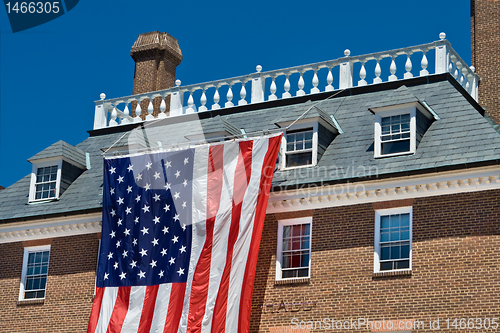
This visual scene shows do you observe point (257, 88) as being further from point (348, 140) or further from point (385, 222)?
point (385, 222)

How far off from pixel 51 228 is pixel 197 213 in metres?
6.52

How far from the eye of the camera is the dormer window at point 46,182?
3123cm

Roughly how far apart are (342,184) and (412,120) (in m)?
2.82

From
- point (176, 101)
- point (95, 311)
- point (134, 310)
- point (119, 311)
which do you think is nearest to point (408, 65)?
point (176, 101)

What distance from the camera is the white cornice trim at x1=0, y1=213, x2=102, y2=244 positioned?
29.4 metres

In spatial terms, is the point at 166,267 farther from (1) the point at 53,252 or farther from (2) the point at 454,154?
(2) the point at 454,154

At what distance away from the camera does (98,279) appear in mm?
27594

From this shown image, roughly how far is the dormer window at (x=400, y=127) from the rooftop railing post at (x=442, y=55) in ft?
7.90

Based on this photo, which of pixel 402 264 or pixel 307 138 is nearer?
pixel 402 264

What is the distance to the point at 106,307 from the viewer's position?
27000mm

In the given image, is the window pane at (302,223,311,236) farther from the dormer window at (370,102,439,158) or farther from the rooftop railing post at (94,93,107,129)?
the rooftop railing post at (94,93,107,129)

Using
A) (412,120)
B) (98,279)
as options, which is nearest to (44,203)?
(98,279)

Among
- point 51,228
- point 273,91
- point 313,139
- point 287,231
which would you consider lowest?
point 287,231

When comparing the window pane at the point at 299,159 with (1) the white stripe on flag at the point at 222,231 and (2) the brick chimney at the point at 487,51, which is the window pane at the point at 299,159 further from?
(2) the brick chimney at the point at 487,51
